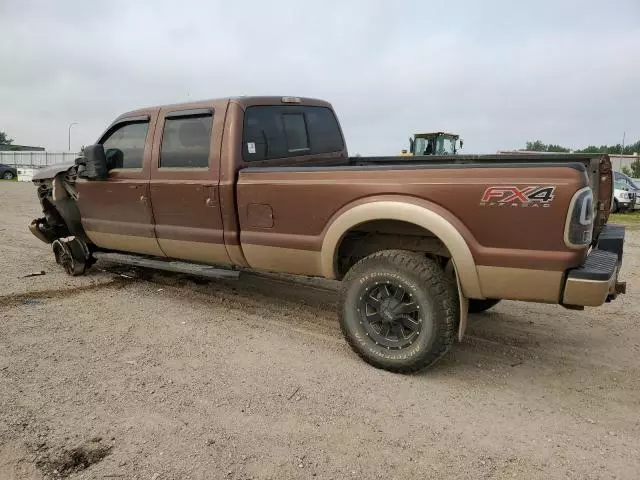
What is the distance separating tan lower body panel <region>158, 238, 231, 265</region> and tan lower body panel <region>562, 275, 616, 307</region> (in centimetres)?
278

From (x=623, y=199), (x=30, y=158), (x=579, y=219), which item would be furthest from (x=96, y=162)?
(x=30, y=158)

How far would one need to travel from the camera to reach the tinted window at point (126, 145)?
5246mm

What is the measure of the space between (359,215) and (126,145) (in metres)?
→ 3.04

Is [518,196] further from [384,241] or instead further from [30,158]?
[30,158]

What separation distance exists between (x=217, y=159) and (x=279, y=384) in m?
2.03

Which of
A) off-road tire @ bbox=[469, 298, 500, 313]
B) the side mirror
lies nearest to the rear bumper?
off-road tire @ bbox=[469, 298, 500, 313]

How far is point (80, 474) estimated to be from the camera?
251cm

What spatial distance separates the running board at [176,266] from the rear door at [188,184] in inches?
3.3

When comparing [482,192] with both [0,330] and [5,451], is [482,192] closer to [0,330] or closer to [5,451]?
[5,451]

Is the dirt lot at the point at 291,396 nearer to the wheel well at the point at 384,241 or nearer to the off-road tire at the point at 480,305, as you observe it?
the off-road tire at the point at 480,305

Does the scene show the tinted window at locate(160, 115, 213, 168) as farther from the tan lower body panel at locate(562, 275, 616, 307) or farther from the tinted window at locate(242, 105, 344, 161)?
the tan lower body panel at locate(562, 275, 616, 307)

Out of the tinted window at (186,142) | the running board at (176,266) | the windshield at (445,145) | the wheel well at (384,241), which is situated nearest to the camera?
the wheel well at (384,241)

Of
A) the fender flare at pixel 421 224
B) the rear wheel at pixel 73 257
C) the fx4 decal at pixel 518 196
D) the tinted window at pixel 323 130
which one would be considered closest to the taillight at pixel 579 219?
the fx4 decal at pixel 518 196

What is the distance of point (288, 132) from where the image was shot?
16.5ft
